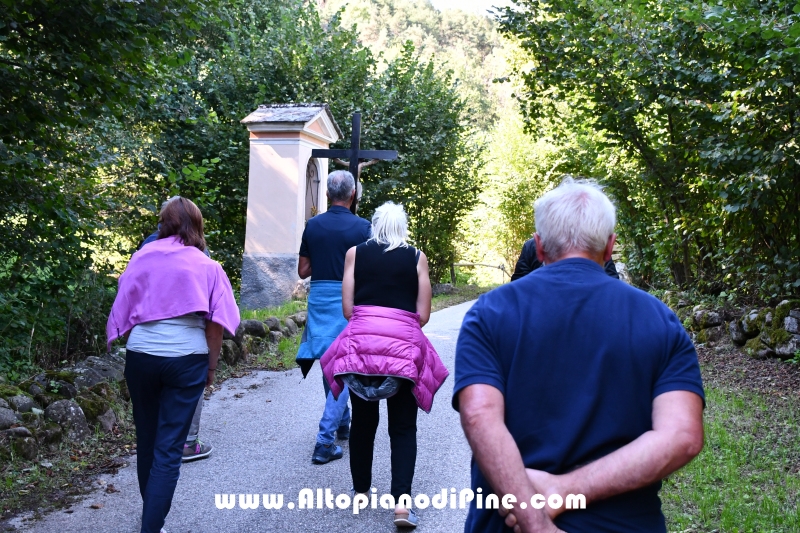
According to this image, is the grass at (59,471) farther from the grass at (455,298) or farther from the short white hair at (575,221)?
the grass at (455,298)

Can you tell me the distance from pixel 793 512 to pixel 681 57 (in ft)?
23.5

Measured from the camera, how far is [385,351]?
4.34 meters

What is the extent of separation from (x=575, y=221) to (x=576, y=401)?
20.3 inches

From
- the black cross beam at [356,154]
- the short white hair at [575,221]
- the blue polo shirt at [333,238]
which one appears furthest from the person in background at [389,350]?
the black cross beam at [356,154]

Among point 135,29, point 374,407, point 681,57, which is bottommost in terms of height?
point 374,407

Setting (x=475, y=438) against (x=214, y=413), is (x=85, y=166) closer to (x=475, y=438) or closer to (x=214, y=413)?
(x=214, y=413)

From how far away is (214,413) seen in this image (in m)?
7.31

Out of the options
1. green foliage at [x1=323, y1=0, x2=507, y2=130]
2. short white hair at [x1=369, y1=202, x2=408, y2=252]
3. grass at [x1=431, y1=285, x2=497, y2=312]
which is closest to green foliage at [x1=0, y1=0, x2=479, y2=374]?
short white hair at [x1=369, y1=202, x2=408, y2=252]

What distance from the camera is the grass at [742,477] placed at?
4547mm

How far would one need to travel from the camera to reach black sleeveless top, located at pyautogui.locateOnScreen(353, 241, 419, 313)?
4473 millimetres

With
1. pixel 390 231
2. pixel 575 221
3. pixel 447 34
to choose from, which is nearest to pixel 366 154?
pixel 390 231

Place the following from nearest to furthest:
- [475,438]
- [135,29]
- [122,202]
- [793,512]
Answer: [475,438], [793,512], [135,29], [122,202]

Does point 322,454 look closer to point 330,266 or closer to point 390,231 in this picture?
point 330,266

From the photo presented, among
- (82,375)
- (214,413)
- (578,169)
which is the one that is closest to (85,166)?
(82,375)
